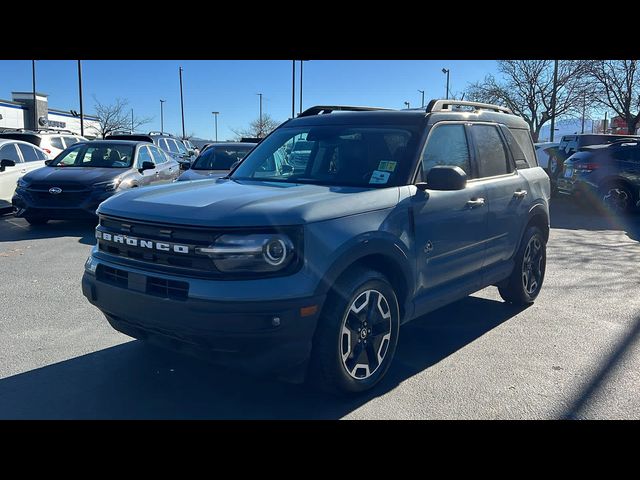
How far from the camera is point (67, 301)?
225 inches

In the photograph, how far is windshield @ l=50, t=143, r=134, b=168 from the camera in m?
10.9

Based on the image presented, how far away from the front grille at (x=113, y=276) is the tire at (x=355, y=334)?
4.12 feet

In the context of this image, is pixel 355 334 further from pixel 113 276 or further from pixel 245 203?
pixel 113 276

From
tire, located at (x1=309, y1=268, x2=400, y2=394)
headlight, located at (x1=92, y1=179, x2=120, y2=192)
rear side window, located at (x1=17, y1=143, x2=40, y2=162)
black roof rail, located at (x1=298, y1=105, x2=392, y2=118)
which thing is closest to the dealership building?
rear side window, located at (x1=17, y1=143, x2=40, y2=162)

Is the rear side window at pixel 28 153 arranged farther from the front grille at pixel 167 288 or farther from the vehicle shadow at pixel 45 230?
the front grille at pixel 167 288

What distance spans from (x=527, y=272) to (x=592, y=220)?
8.35 meters

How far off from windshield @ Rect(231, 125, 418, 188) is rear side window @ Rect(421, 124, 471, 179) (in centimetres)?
18

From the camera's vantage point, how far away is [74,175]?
32.2 ft

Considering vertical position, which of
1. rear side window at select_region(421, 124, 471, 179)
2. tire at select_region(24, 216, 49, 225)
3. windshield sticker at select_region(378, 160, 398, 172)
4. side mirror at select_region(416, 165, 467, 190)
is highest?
rear side window at select_region(421, 124, 471, 179)

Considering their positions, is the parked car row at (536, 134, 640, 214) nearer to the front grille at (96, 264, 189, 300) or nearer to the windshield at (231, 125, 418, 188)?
the windshield at (231, 125, 418, 188)

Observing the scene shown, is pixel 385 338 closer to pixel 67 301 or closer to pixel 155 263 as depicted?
pixel 155 263

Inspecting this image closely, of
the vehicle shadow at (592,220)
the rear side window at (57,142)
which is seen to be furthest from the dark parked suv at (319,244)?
the rear side window at (57,142)
